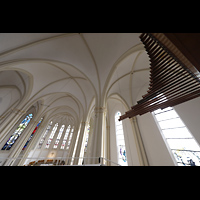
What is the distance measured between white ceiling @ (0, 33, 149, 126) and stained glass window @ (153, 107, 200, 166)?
3.01 metres

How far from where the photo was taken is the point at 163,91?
3.09 m

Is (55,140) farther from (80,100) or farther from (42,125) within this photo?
(80,100)

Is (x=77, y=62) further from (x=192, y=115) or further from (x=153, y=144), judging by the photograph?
(x=153, y=144)

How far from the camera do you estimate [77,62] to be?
5.81 metres

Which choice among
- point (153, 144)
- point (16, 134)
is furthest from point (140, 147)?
point (16, 134)

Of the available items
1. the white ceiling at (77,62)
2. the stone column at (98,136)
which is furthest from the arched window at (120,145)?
the stone column at (98,136)

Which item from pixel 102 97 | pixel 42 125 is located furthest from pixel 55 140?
pixel 102 97

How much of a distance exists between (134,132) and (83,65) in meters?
6.31

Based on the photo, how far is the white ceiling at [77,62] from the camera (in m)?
4.18

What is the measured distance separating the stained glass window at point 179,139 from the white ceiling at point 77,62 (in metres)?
3.01

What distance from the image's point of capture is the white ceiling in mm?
4184

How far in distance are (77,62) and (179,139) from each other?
25.4ft

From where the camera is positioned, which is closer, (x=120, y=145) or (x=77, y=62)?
(x=77, y=62)
